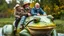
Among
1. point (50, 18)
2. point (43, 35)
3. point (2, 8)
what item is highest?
point (2, 8)

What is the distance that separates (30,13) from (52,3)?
90.3 feet

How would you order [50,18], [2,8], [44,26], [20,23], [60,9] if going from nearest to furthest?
[44,26]
[50,18]
[20,23]
[60,9]
[2,8]

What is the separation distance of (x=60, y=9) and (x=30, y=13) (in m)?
26.9

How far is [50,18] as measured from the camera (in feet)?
23.0

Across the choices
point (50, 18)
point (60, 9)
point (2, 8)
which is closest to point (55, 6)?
point (60, 9)

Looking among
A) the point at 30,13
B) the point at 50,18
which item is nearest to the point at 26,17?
the point at 30,13

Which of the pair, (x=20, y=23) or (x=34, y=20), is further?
(x=20, y=23)

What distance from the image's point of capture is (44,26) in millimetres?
6363

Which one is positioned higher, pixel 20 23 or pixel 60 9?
pixel 60 9

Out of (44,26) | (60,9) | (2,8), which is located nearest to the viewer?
(44,26)

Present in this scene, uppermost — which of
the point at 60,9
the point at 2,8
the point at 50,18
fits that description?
the point at 2,8

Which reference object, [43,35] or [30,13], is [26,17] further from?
[43,35]

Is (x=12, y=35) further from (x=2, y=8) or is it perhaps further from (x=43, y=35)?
(x=2, y=8)

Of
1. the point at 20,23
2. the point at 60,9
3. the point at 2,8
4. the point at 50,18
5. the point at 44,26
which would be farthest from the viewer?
the point at 2,8
